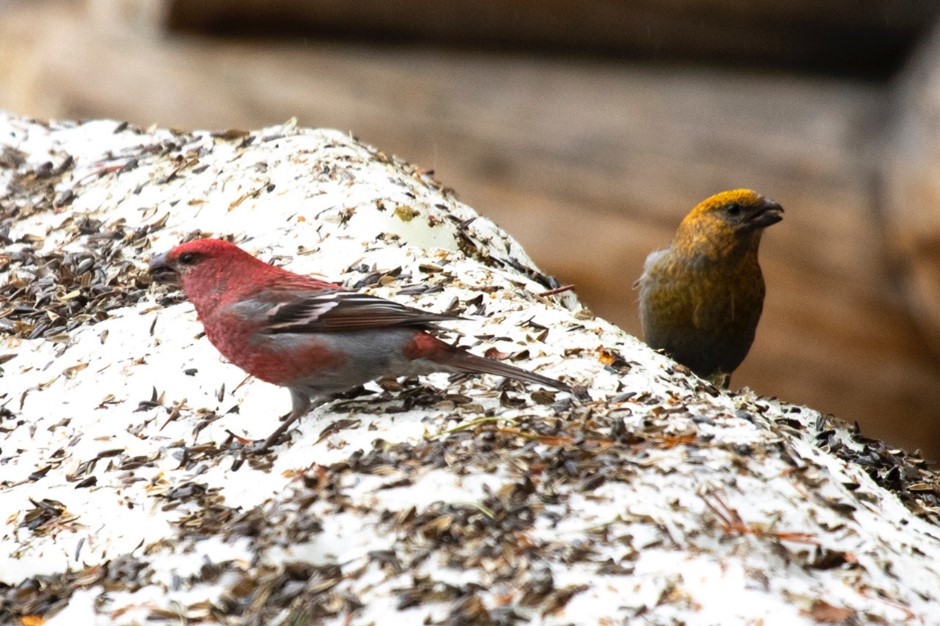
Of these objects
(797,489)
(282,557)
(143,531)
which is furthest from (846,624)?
(143,531)

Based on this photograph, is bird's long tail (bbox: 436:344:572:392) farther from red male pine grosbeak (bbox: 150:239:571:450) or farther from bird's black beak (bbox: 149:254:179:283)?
bird's black beak (bbox: 149:254:179:283)

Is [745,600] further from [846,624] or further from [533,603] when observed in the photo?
[533,603]

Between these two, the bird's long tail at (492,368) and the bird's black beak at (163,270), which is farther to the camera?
the bird's black beak at (163,270)

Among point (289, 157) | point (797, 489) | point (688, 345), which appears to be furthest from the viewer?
point (688, 345)

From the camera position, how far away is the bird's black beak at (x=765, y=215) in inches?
239

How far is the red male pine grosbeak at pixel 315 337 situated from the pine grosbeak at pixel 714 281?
2385 millimetres

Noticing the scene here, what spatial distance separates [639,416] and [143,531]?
153 centimetres

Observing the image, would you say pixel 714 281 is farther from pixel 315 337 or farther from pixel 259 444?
pixel 259 444

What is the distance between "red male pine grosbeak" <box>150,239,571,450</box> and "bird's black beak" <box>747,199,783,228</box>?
2465mm

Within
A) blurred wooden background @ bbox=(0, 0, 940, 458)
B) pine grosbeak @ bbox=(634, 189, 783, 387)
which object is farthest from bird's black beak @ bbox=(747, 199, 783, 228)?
blurred wooden background @ bbox=(0, 0, 940, 458)

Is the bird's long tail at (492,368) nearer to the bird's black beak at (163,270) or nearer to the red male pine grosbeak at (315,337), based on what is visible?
the red male pine grosbeak at (315,337)

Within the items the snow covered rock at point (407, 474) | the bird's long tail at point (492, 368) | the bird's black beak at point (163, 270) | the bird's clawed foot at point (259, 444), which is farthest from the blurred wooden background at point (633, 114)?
the bird's clawed foot at point (259, 444)

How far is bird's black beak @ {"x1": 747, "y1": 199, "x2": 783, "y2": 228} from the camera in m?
6.07

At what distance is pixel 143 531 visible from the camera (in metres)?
3.67
